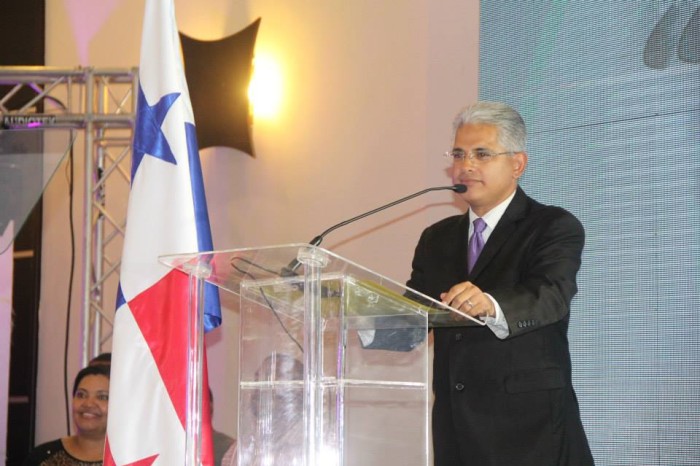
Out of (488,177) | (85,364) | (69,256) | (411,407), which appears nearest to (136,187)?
(488,177)

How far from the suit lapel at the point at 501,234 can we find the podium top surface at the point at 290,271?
1.53 feet

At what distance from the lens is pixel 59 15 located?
569 centimetres

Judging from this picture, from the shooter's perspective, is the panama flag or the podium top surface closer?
the podium top surface

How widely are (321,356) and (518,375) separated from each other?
30.5 inches

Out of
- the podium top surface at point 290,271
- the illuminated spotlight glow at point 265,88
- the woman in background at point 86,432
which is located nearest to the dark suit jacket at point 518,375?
the podium top surface at point 290,271

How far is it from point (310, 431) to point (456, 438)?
2.61ft

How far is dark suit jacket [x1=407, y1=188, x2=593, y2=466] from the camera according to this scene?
2.49 m

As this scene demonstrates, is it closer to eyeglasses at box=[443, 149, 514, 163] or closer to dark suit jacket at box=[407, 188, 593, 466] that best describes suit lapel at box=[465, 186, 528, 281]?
dark suit jacket at box=[407, 188, 593, 466]

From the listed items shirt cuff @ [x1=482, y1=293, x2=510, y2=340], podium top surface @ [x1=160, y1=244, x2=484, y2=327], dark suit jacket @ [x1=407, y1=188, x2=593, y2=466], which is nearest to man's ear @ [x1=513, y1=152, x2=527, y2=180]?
dark suit jacket @ [x1=407, y1=188, x2=593, y2=466]

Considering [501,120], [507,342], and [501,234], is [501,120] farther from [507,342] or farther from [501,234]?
[507,342]

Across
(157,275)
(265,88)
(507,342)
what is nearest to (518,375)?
(507,342)

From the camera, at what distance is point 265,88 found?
4.79 metres

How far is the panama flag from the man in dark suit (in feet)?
2.25

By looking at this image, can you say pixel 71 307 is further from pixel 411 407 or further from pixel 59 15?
pixel 411 407
